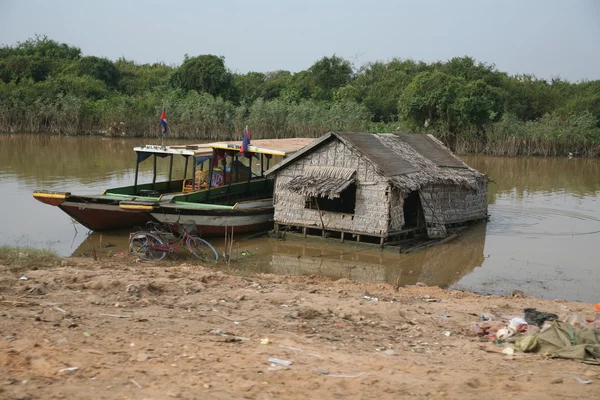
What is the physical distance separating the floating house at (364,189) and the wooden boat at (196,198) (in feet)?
2.56

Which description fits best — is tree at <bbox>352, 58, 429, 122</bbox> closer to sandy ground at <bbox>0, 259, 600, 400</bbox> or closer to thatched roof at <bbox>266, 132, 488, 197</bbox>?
thatched roof at <bbox>266, 132, 488, 197</bbox>

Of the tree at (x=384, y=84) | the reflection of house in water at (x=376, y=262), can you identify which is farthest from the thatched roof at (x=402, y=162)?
the tree at (x=384, y=84)

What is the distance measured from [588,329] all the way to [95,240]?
10.2m

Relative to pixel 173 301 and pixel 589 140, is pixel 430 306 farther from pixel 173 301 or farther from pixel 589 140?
pixel 589 140

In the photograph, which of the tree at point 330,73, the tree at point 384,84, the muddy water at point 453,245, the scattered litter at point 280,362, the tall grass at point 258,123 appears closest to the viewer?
the scattered litter at point 280,362

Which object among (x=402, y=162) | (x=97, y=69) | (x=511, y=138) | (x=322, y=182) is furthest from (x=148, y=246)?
(x=97, y=69)

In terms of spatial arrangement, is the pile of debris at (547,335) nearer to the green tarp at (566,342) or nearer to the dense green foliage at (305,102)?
the green tarp at (566,342)

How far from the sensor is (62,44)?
56.2 meters

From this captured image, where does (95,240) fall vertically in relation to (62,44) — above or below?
below

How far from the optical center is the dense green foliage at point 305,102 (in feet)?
111

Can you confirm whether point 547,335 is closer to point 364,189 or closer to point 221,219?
point 364,189

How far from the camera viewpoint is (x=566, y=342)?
21.4ft

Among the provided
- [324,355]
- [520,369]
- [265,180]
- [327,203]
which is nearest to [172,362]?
[324,355]

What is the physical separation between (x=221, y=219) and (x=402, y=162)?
13.5 ft
